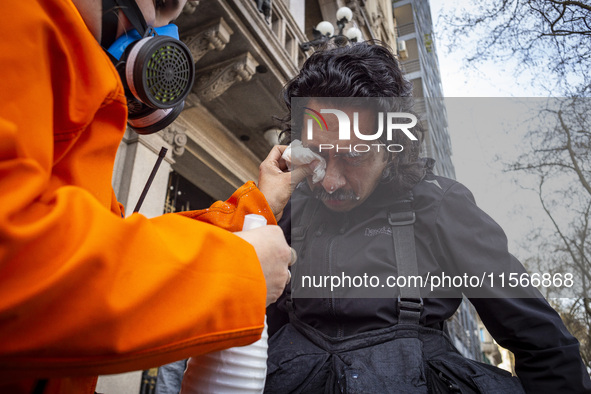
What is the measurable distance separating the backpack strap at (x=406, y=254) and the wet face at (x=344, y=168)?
0.19 metres

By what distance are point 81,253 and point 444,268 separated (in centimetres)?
123

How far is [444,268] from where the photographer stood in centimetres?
145

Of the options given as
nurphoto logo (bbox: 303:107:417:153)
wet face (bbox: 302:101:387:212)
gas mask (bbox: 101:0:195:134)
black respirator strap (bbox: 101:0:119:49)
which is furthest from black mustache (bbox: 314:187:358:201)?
black respirator strap (bbox: 101:0:119:49)

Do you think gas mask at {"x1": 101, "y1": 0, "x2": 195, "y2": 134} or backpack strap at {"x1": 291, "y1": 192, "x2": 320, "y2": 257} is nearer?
gas mask at {"x1": 101, "y1": 0, "x2": 195, "y2": 134}

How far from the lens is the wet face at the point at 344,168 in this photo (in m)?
1.66

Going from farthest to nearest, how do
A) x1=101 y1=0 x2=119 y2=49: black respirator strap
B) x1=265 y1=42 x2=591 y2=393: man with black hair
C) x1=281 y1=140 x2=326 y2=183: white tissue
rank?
1. x1=281 y1=140 x2=326 y2=183: white tissue
2. x1=265 y1=42 x2=591 y2=393: man with black hair
3. x1=101 y1=0 x2=119 y2=49: black respirator strap

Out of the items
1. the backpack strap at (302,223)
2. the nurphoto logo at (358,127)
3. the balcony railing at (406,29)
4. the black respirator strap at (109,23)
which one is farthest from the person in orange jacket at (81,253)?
the balcony railing at (406,29)

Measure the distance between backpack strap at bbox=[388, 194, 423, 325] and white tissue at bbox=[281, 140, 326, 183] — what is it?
33 cm

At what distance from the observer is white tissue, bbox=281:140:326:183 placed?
4.95 ft

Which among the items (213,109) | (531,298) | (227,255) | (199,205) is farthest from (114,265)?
(199,205)

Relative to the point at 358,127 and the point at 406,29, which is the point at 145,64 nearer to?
the point at 358,127

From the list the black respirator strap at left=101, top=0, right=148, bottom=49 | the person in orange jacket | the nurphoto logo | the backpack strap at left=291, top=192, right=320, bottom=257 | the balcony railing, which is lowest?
the person in orange jacket

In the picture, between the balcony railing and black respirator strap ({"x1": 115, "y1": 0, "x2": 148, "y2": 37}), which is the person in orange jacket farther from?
the balcony railing

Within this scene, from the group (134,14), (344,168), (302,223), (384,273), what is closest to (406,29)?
(344,168)
